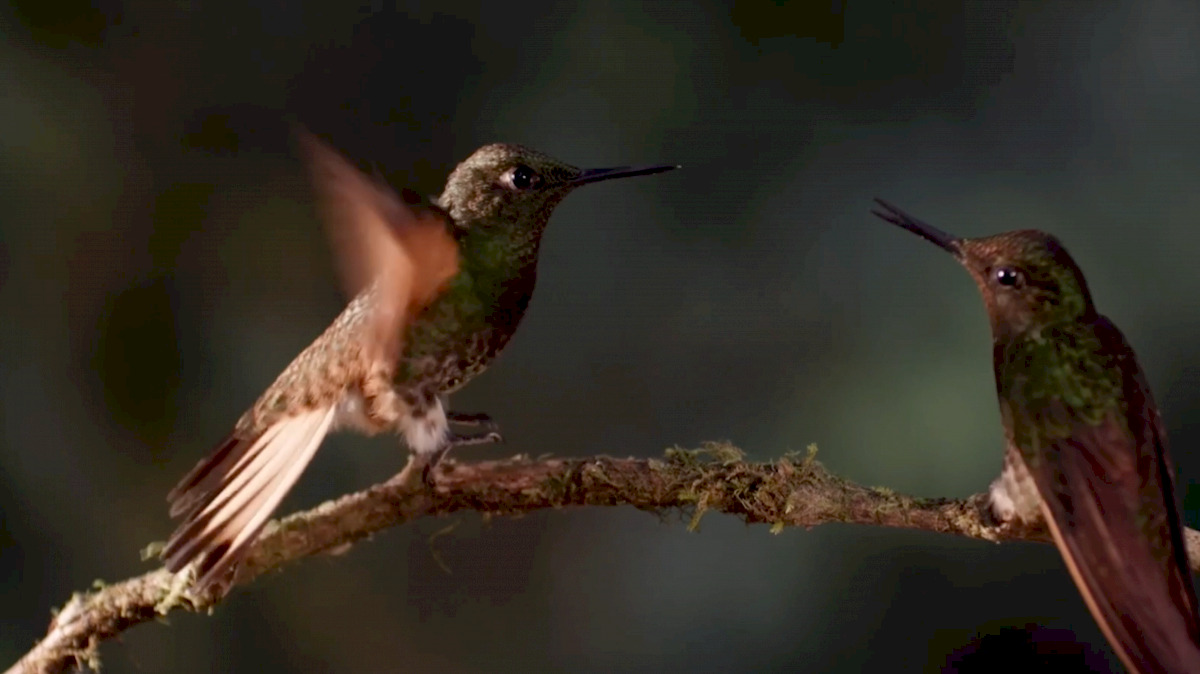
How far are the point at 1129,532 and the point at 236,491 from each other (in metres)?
1.03

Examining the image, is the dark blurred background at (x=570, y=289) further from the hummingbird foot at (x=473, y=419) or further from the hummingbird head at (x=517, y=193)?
the hummingbird head at (x=517, y=193)

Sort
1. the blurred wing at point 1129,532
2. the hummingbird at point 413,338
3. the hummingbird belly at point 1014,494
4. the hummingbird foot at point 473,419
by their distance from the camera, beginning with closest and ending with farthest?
1. the blurred wing at point 1129,532
2. the hummingbird belly at point 1014,494
3. the hummingbird at point 413,338
4. the hummingbird foot at point 473,419

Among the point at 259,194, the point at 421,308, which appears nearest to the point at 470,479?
the point at 421,308

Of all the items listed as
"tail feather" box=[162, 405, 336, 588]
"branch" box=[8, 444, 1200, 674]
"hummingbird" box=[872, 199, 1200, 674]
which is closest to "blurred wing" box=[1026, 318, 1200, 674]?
"hummingbird" box=[872, 199, 1200, 674]

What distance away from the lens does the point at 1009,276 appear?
1296mm

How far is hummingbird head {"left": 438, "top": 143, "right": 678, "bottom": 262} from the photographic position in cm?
148

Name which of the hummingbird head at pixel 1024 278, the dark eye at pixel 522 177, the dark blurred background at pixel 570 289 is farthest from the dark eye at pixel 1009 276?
the dark blurred background at pixel 570 289

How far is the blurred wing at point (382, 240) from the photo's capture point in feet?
4.01

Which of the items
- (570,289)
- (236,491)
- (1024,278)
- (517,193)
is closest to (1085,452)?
(1024,278)

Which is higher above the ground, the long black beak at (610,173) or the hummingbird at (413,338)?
the long black beak at (610,173)

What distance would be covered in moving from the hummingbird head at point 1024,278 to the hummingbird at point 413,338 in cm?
40

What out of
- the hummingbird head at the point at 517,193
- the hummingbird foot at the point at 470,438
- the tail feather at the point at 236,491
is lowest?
the tail feather at the point at 236,491

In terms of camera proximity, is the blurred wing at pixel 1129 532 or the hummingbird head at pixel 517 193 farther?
the hummingbird head at pixel 517 193

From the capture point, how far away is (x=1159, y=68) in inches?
77.0
